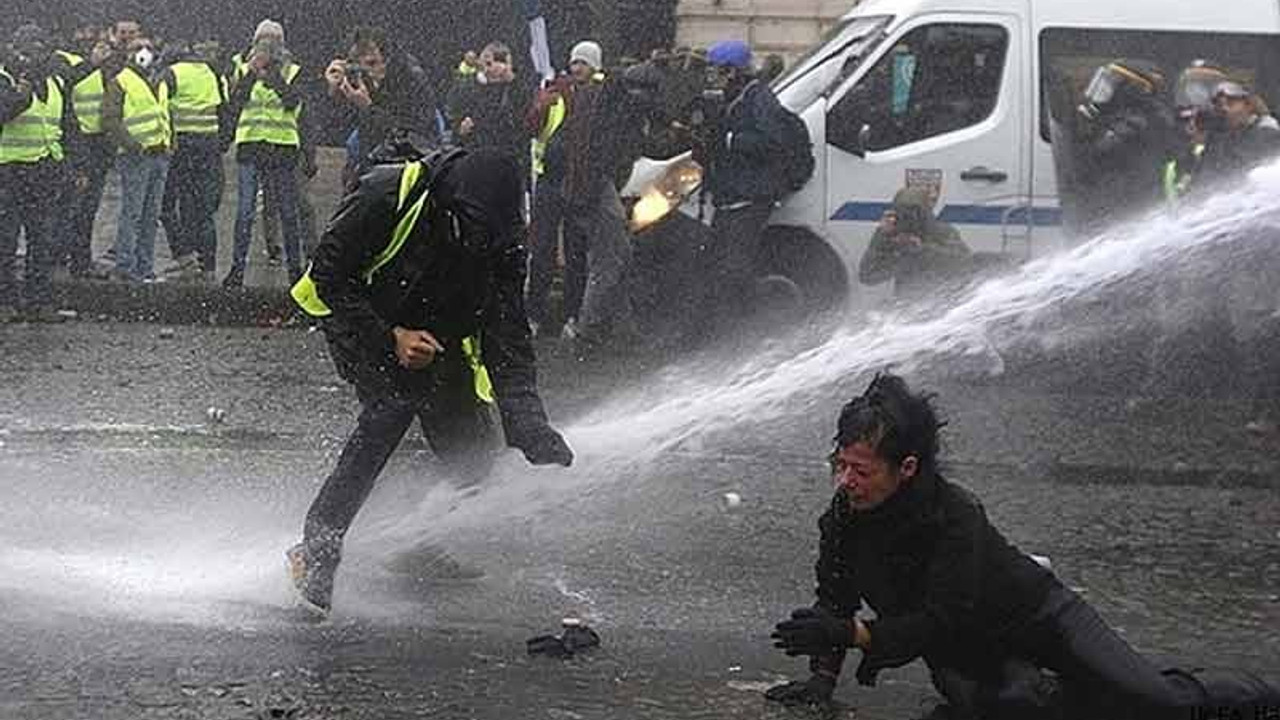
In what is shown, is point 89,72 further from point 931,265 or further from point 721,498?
point 721,498

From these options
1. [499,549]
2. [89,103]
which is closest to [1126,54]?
[499,549]

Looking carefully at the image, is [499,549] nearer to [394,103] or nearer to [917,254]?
[917,254]

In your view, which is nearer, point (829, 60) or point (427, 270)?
point (427, 270)

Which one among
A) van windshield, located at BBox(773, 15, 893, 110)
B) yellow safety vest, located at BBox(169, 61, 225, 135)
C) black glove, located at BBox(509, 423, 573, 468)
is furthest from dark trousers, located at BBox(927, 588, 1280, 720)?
yellow safety vest, located at BBox(169, 61, 225, 135)

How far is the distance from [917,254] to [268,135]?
15.9ft

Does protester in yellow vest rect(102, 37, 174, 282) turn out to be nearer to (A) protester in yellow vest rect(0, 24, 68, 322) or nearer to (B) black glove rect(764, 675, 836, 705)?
(A) protester in yellow vest rect(0, 24, 68, 322)

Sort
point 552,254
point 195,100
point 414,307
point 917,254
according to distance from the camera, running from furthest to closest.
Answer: point 195,100 → point 552,254 → point 917,254 → point 414,307

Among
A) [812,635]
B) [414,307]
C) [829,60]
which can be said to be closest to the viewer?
[812,635]

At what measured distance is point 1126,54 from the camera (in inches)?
497

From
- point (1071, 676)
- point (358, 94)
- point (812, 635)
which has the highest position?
point (358, 94)

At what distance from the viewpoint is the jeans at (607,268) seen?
43.4 feet

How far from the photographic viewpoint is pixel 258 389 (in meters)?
11.5

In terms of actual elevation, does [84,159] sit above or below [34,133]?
below

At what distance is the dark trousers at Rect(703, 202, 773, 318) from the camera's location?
12.5 metres
